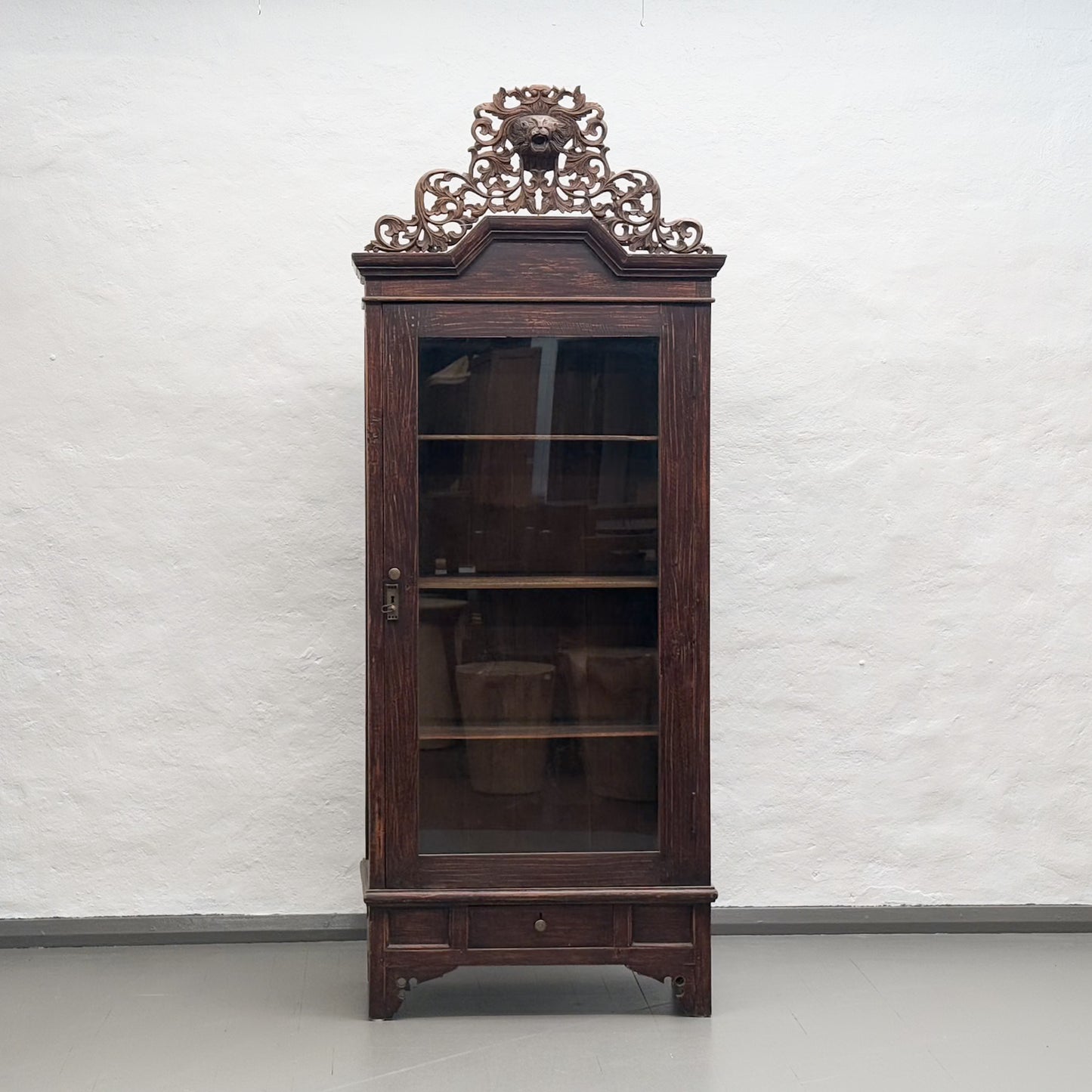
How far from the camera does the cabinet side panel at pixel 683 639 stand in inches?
113

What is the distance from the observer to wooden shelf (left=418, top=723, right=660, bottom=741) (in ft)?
9.46

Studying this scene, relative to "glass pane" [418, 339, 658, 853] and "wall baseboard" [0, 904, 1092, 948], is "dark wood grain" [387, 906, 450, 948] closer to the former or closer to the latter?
"glass pane" [418, 339, 658, 853]

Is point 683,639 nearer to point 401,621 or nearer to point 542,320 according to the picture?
point 401,621

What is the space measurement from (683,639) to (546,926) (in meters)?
0.75

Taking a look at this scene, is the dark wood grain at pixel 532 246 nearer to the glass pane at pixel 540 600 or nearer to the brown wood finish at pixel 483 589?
the brown wood finish at pixel 483 589

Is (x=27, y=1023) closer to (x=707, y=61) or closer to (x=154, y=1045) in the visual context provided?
(x=154, y=1045)

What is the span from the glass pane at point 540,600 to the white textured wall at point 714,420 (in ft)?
2.15

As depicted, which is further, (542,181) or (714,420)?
(714,420)

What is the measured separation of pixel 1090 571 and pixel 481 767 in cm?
191

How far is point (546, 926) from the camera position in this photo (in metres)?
2.86

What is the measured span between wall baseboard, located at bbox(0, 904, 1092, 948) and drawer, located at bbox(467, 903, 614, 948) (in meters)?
0.69

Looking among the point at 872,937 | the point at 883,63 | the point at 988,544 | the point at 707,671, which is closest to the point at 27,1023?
the point at 707,671

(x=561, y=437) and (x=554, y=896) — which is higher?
(x=561, y=437)

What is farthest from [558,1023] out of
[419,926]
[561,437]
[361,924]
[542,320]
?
[542,320]
